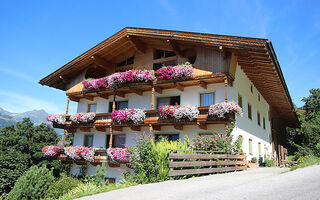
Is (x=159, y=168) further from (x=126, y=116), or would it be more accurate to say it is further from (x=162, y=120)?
(x=126, y=116)

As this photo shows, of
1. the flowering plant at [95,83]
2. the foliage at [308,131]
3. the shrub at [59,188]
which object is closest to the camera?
the shrub at [59,188]

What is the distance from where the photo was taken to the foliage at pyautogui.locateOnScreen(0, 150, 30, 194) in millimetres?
24516

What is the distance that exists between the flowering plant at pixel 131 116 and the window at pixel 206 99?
162 inches

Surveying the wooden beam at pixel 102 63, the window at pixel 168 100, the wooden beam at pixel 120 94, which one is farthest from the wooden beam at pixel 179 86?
the wooden beam at pixel 102 63

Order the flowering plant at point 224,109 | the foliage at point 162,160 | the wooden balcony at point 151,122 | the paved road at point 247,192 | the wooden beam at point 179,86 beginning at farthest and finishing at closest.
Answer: the wooden beam at point 179,86 → the wooden balcony at point 151,122 → the flowering plant at point 224,109 → the foliage at point 162,160 → the paved road at point 247,192

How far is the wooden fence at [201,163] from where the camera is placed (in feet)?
37.7

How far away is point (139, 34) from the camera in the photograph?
20.5 meters

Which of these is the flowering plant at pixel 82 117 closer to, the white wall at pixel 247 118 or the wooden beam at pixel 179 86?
the wooden beam at pixel 179 86

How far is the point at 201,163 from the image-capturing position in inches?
500

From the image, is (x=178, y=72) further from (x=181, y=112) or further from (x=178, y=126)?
(x=178, y=126)

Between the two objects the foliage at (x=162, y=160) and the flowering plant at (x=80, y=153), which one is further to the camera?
the flowering plant at (x=80, y=153)

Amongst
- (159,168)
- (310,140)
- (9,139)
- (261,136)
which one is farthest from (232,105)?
(9,139)

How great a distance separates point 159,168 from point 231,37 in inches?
369

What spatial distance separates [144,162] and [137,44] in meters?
12.0
